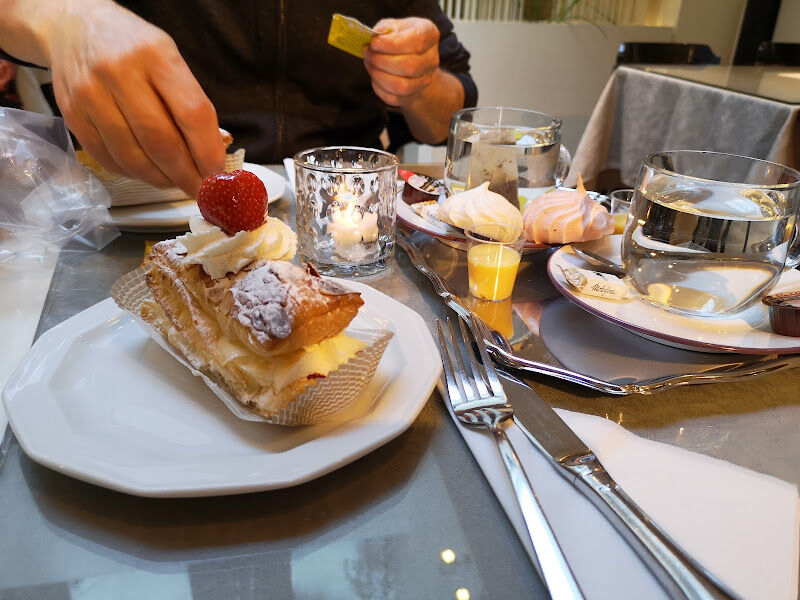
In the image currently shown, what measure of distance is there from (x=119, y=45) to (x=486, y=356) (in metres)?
0.68

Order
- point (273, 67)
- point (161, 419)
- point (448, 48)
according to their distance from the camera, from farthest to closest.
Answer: point (448, 48) < point (273, 67) < point (161, 419)

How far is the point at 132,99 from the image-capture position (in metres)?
0.81

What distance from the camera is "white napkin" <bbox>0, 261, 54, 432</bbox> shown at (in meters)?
0.63

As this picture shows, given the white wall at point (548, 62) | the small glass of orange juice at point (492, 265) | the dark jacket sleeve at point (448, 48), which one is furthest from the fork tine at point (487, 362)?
the white wall at point (548, 62)

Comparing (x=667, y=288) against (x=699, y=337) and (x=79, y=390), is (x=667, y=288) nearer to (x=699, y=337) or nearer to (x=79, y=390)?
(x=699, y=337)

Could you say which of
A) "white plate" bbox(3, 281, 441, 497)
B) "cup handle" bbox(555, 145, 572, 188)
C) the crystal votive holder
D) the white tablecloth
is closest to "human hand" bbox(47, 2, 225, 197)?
the crystal votive holder

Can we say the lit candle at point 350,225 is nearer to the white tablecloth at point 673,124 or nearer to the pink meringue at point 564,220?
the pink meringue at point 564,220

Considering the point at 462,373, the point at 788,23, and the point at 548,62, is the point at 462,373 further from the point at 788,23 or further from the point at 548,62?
the point at 788,23

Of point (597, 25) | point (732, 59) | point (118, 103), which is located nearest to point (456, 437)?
point (118, 103)

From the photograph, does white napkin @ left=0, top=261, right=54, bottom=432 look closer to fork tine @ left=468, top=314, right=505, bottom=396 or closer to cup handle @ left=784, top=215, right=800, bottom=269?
fork tine @ left=468, top=314, right=505, bottom=396

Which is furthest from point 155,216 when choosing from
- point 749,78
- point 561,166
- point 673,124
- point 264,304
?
point 749,78

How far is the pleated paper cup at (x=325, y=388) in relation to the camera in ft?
1.61

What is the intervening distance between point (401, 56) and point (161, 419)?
105 centimetres

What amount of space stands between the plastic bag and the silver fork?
61 centimetres
